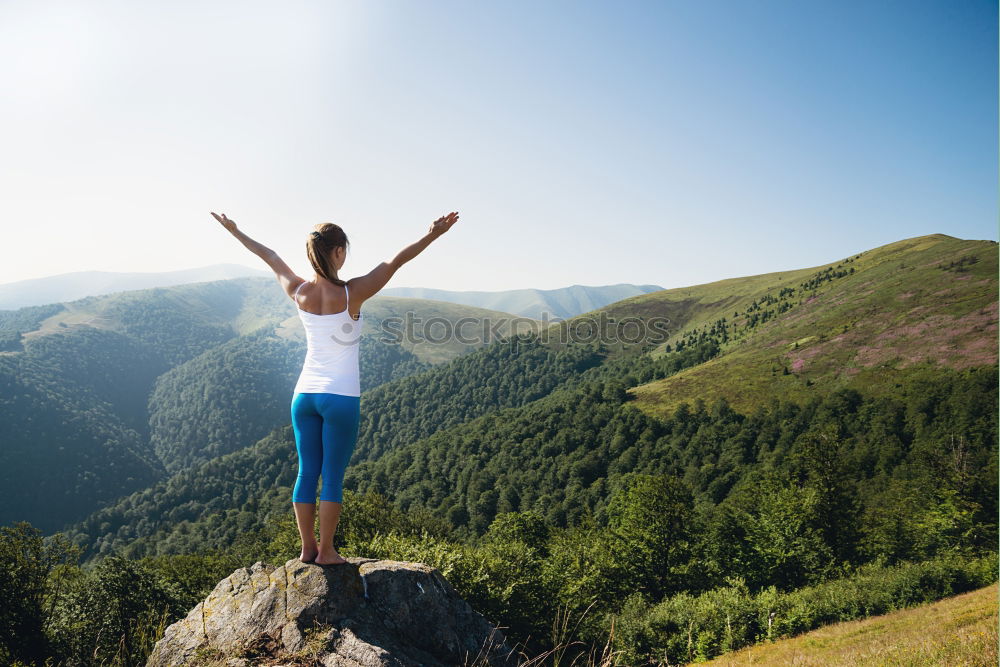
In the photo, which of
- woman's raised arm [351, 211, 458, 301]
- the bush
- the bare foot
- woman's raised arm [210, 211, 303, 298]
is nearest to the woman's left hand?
woman's raised arm [210, 211, 303, 298]

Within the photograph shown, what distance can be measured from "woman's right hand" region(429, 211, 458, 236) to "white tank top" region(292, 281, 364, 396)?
1031mm

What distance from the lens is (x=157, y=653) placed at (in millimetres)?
5691

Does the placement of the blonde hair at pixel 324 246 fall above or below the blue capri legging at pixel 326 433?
above

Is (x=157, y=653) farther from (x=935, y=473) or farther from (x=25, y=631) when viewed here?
(x=935, y=473)

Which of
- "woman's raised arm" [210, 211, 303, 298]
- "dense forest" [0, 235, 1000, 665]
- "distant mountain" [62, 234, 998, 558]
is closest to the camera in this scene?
"woman's raised arm" [210, 211, 303, 298]

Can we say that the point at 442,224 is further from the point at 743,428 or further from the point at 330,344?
the point at 743,428

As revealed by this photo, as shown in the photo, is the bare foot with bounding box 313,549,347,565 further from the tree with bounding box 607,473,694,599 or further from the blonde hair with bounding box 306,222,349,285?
the tree with bounding box 607,473,694,599

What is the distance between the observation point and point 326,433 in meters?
4.61

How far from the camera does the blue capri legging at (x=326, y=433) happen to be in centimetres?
455

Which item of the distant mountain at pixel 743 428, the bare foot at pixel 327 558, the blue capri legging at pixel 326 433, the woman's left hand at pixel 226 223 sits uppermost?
the woman's left hand at pixel 226 223

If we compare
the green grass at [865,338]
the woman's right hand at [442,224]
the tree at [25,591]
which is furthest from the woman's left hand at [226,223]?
the green grass at [865,338]

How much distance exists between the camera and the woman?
446 cm

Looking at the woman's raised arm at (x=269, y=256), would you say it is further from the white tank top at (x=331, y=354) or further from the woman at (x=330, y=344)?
the white tank top at (x=331, y=354)

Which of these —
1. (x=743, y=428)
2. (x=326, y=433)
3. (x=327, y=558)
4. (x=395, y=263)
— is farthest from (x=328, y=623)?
(x=743, y=428)
